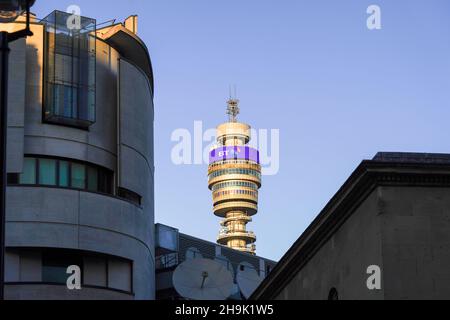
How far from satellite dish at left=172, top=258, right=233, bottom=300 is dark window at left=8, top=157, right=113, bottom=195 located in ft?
23.4

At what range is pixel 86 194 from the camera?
57.6 meters

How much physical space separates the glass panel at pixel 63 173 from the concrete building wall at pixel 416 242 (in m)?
31.7

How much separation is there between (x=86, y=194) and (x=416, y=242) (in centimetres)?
3179

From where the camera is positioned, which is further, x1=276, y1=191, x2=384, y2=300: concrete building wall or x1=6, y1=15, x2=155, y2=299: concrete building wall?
x1=6, y1=15, x2=155, y2=299: concrete building wall

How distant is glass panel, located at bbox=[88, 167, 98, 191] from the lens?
193 ft

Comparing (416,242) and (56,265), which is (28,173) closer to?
(56,265)

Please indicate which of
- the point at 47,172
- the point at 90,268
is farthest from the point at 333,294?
the point at 47,172

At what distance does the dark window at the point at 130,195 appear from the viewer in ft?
199

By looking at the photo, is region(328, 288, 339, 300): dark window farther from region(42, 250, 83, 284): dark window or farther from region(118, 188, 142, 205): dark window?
region(118, 188, 142, 205): dark window

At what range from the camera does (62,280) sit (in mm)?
56312

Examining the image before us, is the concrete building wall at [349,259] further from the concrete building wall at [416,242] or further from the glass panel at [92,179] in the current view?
the glass panel at [92,179]

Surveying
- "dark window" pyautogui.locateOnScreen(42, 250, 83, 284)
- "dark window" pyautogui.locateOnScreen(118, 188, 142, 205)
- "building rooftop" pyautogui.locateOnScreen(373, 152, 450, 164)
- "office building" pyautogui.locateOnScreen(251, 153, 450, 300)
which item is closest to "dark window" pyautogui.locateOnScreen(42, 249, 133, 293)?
"dark window" pyautogui.locateOnScreen(42, 250, 83, 284)

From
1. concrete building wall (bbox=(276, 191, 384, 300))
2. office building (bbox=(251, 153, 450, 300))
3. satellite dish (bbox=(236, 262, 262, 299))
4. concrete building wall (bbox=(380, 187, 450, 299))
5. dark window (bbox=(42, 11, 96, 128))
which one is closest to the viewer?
concrete building wall (bbox=(380, 187, 450, 299))

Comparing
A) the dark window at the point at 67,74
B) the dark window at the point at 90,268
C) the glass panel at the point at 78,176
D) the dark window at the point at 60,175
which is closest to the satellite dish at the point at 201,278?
the dark window at the point at 90,268
